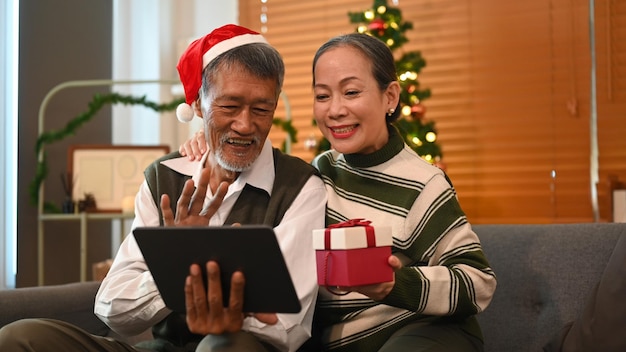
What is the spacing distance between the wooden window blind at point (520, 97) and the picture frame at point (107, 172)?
1642 millimetres

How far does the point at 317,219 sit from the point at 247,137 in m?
0.27

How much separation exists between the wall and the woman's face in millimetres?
2634

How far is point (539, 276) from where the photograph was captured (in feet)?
7.04

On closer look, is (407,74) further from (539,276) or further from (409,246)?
(409,246)

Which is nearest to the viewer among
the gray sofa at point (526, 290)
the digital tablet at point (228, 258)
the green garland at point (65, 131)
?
the digital tablet at point (228, 258)

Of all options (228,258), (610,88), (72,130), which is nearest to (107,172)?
(72,130)

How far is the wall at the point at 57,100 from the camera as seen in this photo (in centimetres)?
411

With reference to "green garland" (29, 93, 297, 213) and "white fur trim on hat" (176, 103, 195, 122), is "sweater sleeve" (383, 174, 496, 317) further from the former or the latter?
"green garland" (29, 93, 297, 213)

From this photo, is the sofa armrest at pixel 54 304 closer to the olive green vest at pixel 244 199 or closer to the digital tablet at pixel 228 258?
the olive green vest at pixel 244 199

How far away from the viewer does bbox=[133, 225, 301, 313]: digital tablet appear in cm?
137

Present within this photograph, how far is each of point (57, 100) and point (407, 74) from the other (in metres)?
1.93

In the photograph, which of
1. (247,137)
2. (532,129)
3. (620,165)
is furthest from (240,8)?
(247,137)

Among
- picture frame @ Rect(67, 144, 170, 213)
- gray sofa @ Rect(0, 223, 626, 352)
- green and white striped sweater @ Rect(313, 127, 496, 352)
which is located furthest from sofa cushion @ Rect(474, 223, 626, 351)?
picture frame @ Rect(67, 144, 170, 213)

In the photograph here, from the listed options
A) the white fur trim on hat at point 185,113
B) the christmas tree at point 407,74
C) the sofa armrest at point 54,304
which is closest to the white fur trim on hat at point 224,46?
the white fur trim on hat at point 185,113
